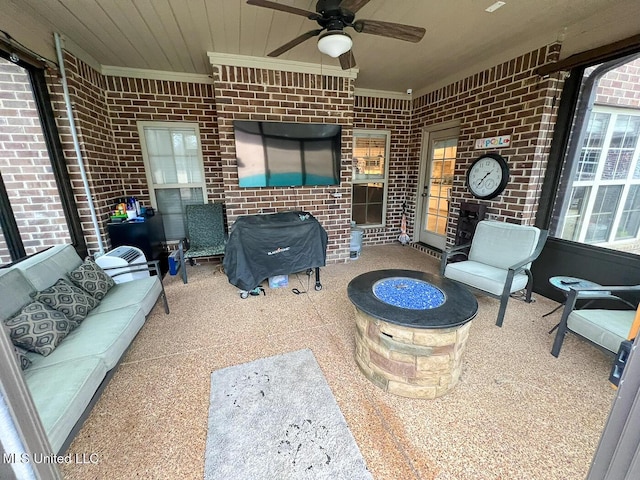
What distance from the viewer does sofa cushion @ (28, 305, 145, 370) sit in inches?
59.1

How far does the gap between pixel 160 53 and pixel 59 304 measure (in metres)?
2.70

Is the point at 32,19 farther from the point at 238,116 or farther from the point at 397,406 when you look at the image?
the point at 397,406

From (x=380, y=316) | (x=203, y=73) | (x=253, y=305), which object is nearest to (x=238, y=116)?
(x=203, y=73)

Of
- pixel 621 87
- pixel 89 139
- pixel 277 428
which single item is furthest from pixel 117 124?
pixel 621 87

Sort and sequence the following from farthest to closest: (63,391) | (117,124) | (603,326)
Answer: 1. (117,124)
2. (603,326)
3. (63,391)

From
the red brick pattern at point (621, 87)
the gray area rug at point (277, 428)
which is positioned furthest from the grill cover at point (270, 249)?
the red brick pattern at point (621, 87)

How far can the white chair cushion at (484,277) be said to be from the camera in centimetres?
245

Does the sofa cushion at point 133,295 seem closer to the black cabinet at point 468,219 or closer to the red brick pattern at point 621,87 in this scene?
the black cabinet at point 468,219

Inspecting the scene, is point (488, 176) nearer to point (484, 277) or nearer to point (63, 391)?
point (484, 277)

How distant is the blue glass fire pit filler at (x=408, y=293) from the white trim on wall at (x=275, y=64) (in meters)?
2.84

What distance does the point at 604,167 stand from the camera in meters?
2.63

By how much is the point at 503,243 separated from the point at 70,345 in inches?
145

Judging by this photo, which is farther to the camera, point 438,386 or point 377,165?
point 377,165

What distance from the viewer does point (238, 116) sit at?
3.28m
